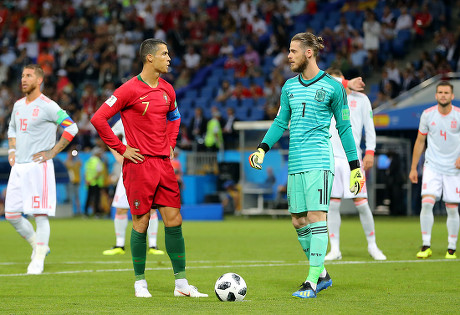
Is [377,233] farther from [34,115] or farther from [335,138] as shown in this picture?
[34,115]

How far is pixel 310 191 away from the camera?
748 centimetres

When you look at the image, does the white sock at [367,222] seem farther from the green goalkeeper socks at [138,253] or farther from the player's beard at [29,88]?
the player's beard at [29,88]

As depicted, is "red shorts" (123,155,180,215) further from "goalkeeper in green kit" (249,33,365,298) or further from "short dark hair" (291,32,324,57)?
"short dark hair" (291,32,324,57)

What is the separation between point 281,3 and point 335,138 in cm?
1900

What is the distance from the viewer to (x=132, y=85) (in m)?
7.49

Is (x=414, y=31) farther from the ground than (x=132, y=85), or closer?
farther from the ground

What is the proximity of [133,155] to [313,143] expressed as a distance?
1667 mm

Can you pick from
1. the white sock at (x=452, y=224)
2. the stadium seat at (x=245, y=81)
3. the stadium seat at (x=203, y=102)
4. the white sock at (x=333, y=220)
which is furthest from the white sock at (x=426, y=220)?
the stadium seat at (x=203, y=102)

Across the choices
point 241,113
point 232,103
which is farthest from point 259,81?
point 241,113

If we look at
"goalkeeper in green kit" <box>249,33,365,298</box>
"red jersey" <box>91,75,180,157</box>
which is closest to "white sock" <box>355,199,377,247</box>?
"goalkeeper in green kit" <box>249,33,365,298</box>

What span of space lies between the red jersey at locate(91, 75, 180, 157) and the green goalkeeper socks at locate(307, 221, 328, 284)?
1557 mm

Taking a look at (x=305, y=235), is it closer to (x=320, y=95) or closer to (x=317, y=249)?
(x=317, y=249)

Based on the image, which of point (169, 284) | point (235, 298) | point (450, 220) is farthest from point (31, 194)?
point (450, 220)

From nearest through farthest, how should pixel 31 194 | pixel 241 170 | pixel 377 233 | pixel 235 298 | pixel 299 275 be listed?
pixel 235 298
pixel 299 275
pixel 31 194
pixel 377 233
pixel 241 170
